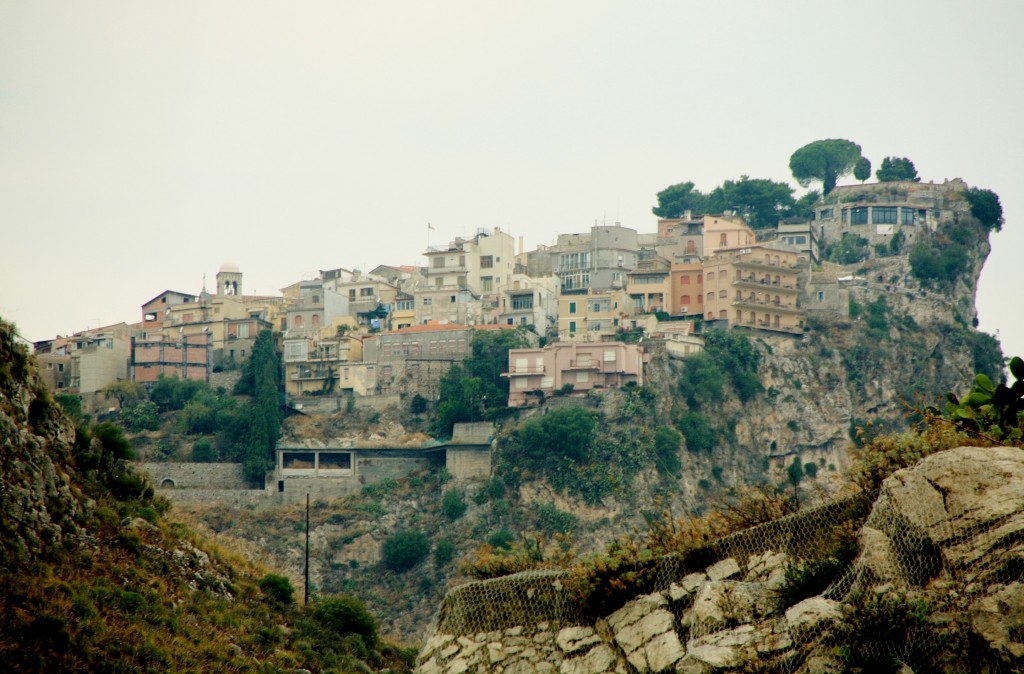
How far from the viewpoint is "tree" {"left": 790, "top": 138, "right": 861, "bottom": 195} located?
95312mm

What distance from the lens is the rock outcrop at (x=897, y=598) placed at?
10328 millimetres

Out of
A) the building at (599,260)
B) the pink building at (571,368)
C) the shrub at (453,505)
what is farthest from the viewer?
the building at (599,260)

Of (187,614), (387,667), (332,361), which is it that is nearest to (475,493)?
(332,361)

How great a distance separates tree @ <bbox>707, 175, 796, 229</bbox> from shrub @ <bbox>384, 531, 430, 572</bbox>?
4364 centimetres

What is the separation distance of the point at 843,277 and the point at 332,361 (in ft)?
108

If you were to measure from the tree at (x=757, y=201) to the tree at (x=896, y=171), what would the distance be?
6.76m

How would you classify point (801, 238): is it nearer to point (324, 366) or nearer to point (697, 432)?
point (697, 432)

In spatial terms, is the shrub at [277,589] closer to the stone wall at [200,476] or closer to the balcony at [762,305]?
the stone wall at [200,476]

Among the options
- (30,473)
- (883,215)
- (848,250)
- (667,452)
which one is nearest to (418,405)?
(667,452)

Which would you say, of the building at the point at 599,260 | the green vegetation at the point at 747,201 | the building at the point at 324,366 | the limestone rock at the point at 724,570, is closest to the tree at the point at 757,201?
the green vegetation at the point at 747,201

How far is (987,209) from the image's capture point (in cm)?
8419

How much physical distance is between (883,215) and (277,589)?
68.0 meters

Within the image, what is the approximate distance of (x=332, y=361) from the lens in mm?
72938

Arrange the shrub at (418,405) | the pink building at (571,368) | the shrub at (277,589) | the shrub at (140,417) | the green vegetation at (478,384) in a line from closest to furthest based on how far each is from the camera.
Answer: the shrub at (277,589), the green vegetation at (478,384), the pink building at (571,368), the shrub at (418,405), the shrub at (140,417)
